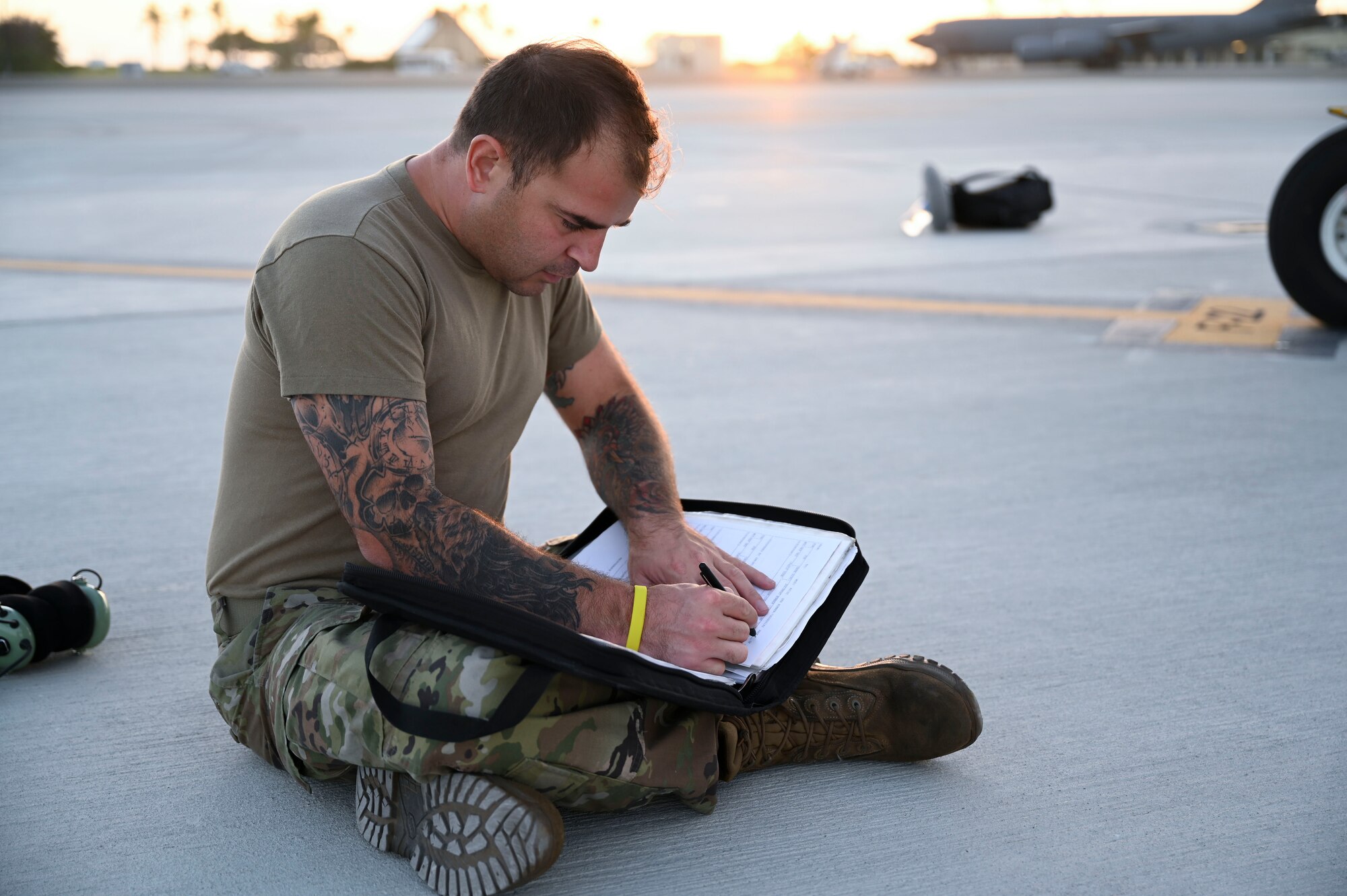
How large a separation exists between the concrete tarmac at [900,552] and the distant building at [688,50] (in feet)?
273

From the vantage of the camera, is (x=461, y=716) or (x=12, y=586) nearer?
(x=461, y=716)

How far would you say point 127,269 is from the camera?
7.86 m

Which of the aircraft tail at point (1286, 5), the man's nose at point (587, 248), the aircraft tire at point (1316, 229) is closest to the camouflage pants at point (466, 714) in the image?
the man's nose at point (587, 248)

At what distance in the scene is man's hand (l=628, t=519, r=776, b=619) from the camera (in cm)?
215

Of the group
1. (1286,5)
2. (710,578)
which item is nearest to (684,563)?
(710,578)

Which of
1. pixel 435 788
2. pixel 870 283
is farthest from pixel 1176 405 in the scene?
pixel 435 788

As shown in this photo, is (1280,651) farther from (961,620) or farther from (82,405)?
(82,405)

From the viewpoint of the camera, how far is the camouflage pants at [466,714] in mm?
1750

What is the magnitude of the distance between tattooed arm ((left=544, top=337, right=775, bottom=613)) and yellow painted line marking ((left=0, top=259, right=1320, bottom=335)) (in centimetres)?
397

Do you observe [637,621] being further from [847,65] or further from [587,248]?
[847,65]

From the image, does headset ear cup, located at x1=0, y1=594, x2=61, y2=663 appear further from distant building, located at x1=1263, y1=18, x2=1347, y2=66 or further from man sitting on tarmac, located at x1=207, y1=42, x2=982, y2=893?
distant building, located at x1=1263, y1=18, x2=1347, y2=66

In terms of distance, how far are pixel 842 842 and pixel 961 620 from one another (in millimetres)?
1021

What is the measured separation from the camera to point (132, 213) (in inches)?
416

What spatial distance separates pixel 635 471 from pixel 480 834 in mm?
902
